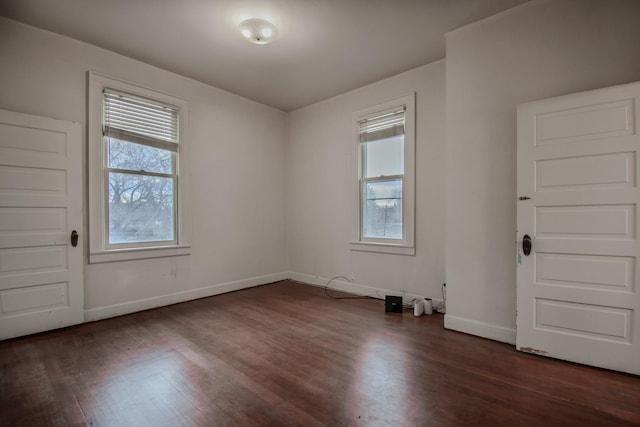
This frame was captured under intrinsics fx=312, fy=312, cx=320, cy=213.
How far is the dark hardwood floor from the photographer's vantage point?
179 cm

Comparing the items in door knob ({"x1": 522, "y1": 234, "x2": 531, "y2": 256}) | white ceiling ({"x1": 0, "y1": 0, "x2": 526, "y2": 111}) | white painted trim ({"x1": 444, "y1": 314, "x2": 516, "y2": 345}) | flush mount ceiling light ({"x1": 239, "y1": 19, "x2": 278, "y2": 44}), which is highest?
white ceiling ({"x1": 0, "y1": 0, "x2": 526, "y2": 111})

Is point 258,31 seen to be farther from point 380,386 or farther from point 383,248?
point 380,386

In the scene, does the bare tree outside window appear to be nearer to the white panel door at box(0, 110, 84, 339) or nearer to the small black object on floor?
A: the white panel door at box(0, 110, 84, 339)

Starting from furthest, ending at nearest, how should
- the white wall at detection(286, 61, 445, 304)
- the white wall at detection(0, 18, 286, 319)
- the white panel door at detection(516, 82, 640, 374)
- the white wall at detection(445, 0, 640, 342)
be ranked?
the white wall at detection(286, 61, 445, 304) → the white wall at detection(0, 18, 286, 319) → the white wall at detection(445, 0, 640, 342) → the white panel door at detection(516, 82, 640, 374)

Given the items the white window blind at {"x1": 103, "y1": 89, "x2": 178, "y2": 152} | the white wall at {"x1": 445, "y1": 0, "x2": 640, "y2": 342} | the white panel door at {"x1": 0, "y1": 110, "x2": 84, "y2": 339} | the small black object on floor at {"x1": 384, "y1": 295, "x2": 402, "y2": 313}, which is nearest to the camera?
the white wall at {"x1": 445, "y1": 0, "x2": 640, "y2": 342}

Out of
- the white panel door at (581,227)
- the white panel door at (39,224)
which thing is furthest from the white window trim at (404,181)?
the white panel door at (39,224)

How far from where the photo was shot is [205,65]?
3.81 m

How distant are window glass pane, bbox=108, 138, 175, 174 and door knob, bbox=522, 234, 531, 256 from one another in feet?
13.2

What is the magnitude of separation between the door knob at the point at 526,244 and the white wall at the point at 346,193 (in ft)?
3.78

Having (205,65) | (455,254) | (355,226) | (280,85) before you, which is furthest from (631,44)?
(205,65)

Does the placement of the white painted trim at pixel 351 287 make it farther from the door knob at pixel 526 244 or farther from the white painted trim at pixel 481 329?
the door knob at pixel 526 244

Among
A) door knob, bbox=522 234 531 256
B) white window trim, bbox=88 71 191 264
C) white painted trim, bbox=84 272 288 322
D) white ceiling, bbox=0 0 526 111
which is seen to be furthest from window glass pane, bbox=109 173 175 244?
door knob, bbox=522 234 531 256

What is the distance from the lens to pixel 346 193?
470 cm

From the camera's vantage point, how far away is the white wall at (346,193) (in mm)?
3799
